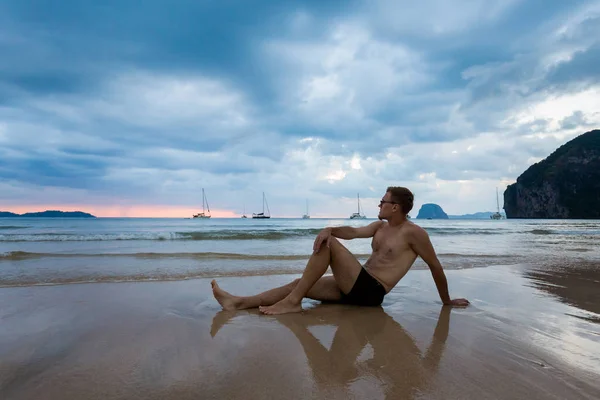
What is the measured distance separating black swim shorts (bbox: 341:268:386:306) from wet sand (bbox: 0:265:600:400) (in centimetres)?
15

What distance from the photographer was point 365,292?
4.13 m

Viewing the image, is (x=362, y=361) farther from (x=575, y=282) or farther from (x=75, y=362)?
(x=575, y=282)

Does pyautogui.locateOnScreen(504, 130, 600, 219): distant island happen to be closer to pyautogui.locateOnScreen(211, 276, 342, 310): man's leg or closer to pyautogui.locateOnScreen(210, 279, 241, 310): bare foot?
pyautogui.locateOnScreen(211, 276, 342, 310): man's leg

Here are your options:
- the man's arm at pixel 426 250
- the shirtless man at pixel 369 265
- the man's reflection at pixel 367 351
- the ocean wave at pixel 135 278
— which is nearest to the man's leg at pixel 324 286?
the shirtless man at pixel 369 265

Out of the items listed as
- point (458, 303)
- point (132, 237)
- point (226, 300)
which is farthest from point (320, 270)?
point (132, 237)

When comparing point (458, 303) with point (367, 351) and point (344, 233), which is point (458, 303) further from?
point (367, 351)

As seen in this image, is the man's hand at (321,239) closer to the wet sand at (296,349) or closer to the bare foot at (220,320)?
the wet sand at (296,349)

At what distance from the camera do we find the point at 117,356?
255 cm

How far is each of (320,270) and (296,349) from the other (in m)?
1.25

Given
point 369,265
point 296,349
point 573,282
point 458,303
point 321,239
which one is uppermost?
→ point 321,239

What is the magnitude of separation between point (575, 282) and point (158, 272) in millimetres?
7431

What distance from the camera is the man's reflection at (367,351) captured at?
217cm

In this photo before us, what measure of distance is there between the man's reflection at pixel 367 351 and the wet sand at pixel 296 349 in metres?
0.01

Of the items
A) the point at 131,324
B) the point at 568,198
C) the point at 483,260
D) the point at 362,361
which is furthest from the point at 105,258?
the point at 568,198
